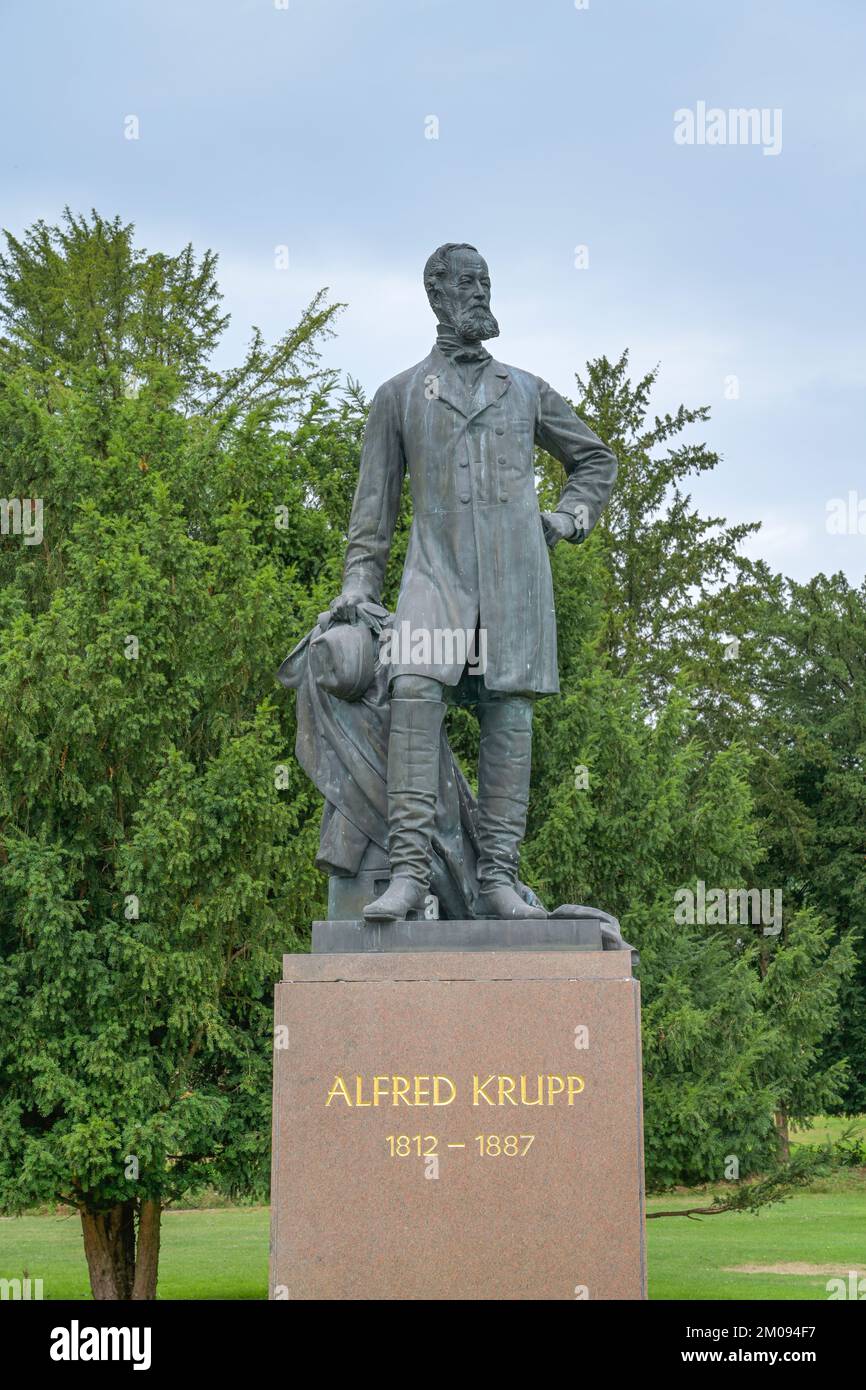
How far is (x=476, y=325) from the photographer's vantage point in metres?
6.59

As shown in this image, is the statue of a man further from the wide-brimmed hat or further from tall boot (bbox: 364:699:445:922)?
the wide-brimmed hat

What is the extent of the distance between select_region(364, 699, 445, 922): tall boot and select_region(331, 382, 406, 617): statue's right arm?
0.64 metres

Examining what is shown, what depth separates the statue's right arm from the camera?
6.70m

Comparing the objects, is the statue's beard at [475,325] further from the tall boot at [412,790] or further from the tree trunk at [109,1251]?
the tree trunk at [109,1251]

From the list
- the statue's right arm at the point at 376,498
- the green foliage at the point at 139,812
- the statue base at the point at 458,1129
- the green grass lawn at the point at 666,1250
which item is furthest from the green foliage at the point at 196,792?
the statue base at the point at 458,1129

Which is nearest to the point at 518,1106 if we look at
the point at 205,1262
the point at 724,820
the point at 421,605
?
the point at 421,605

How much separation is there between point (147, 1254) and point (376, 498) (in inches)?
420

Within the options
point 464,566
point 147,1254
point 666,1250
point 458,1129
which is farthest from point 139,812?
point 666,1250

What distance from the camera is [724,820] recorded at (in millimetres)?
17844

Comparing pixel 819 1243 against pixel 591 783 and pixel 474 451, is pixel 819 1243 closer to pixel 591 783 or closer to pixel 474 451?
pixel 591 783

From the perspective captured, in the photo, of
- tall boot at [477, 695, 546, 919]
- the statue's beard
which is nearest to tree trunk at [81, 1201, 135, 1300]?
tall boot at [477, 695, 546, 919]

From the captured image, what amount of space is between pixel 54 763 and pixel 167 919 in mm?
1696

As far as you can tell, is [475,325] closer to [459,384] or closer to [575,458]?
[459,384]

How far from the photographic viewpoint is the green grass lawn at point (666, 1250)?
739 inches
